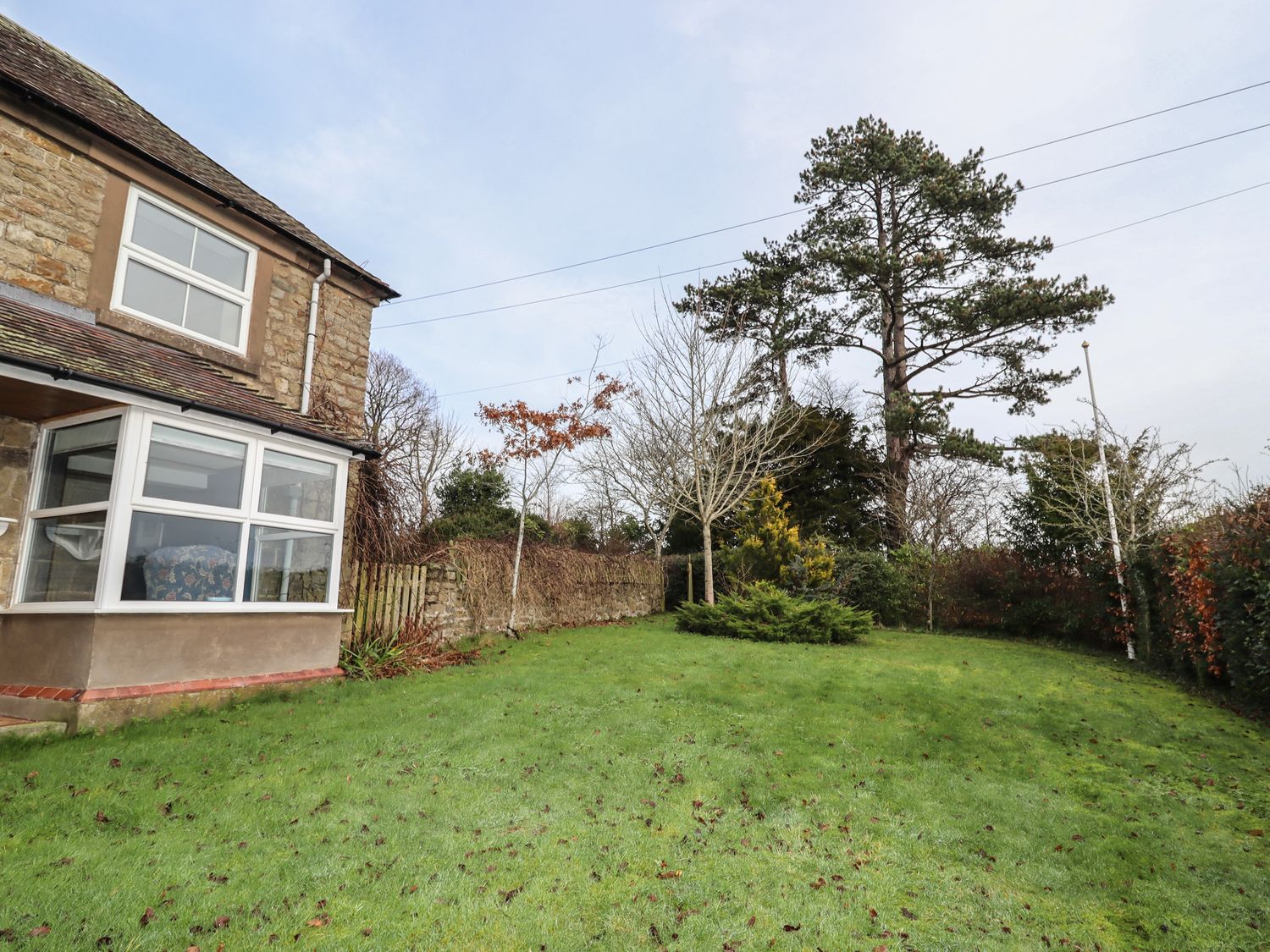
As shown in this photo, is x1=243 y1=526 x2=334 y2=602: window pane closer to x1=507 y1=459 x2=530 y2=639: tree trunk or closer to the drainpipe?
the drainpipe

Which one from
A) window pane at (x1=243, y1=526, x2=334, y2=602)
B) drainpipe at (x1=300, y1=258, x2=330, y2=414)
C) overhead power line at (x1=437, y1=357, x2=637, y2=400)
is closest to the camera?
window pane at (x1=243, y1=526, x2=334, y2=602)

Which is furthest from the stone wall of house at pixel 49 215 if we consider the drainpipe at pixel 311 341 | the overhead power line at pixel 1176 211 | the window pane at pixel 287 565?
the overhead power line at pixel 1176 211

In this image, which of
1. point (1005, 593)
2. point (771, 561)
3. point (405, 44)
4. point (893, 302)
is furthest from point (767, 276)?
point (405, 44)

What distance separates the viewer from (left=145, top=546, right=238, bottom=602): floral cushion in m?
6.15

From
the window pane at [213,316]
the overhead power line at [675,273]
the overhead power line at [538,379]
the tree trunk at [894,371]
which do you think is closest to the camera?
the window pane at [213,316]

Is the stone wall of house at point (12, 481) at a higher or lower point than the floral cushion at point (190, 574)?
higher

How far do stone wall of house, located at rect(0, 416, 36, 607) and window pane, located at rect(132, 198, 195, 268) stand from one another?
241cm

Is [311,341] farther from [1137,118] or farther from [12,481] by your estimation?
[1137,118]

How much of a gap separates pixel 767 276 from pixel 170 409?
18.1 meters

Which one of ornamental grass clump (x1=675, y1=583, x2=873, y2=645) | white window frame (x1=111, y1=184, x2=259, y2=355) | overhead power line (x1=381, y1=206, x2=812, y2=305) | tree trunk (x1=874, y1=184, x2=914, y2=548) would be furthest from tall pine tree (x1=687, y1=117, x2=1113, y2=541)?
white window frame (x1=111, y1=184, x2=259, y2=355)

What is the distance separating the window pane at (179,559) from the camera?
19.8ft

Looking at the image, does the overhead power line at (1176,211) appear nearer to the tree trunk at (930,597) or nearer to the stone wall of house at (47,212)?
the tree trunk at (930,597)

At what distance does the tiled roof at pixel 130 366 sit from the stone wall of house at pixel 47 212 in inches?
16.1

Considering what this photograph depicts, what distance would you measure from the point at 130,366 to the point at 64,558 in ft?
6.43
